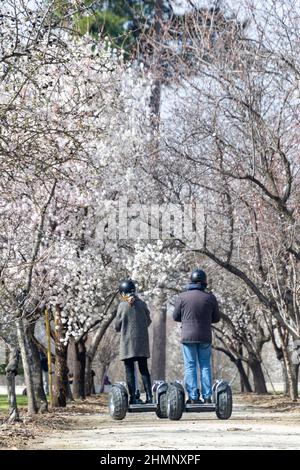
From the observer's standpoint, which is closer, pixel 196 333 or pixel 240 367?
pixel 196 333

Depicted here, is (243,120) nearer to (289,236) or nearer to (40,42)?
(289,236)

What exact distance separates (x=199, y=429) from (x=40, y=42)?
5043mm

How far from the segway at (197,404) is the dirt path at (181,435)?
0.48ft

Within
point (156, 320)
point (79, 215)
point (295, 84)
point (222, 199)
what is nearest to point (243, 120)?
point (295, 84)

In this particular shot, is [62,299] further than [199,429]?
Result: Yes

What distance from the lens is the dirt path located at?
11.8 m

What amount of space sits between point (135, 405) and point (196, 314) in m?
1.50

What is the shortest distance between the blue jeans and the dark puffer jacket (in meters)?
0.14

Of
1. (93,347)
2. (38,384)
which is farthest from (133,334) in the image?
(93,347)

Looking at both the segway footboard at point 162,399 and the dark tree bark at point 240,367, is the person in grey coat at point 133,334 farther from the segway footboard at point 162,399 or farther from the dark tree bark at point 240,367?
the dark tree bark at point 240,367

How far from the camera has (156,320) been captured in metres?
45.8

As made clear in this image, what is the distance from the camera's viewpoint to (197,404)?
16.1 m

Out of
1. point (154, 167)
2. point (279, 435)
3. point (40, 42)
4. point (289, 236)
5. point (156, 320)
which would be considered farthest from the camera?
point (156, 320)

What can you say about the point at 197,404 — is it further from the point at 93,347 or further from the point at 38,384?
the point at 93,347
